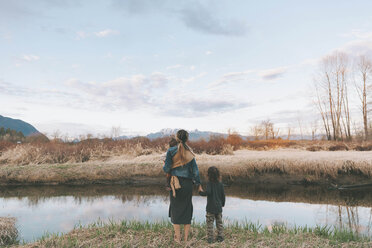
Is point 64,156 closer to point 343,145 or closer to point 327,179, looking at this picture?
point 327,179

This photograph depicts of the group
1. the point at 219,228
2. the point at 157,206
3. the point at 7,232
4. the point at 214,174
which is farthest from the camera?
the point at 157,206

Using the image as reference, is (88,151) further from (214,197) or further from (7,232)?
(214,197)

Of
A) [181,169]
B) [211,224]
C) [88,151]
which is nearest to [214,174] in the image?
[181,169]

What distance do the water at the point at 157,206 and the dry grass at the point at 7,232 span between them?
188 mm

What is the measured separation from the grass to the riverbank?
6.00m

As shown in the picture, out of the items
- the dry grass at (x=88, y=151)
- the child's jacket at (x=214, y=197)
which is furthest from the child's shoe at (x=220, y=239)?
the dry grass at (x=88, y=151)

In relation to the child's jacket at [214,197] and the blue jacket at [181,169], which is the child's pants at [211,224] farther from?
the blue jacket at [181,169]

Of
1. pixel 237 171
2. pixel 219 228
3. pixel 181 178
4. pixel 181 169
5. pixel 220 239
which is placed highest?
pixel 181 169

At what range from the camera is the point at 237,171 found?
11258 millimetres

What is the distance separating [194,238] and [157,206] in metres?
3.71

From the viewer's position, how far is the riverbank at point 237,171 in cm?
1020

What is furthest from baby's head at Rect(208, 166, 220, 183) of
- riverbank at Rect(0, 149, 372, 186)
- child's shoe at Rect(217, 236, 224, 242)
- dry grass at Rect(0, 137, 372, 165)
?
dry grass at Rect(0, 137, 372, 165)

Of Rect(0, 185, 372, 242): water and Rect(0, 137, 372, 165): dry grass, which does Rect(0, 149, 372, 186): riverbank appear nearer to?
Rect(0, 185, 372, 242): water

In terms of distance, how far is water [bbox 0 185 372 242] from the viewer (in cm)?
654
